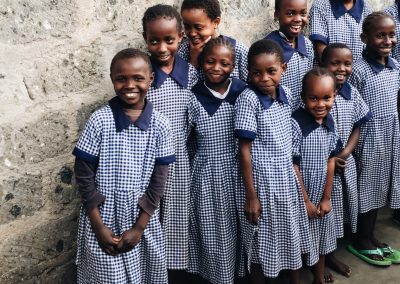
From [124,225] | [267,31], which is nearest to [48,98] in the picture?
[124,225]

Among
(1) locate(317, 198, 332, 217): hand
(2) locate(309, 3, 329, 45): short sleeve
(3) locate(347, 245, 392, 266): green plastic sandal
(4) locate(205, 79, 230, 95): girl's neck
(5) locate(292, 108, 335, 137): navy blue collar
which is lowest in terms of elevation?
(3) locate(347, 245, 392, 266): green plastic sandal

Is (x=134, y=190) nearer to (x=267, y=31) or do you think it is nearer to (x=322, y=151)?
(x=322, y=151)

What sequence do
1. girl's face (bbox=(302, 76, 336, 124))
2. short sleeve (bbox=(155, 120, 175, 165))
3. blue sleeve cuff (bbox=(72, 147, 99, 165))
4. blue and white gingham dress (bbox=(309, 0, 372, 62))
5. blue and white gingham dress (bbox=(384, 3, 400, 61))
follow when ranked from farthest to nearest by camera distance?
1. blue and white gingham dress (bbox=(384, 3, 400, 61))
2. blue and white gingham dress (bbox=(309, 0, 372, 62))
3. girl's face (bbox=(302, 76, 336, 124))
4. short sleeve (bbox=(155, 120, 175, 165))
5. blue sleeve cuff (bbox=(72, 147, 99, 165))

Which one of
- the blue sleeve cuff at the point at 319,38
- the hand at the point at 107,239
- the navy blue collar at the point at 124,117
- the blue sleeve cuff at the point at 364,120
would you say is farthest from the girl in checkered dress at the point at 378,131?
the hand at the point at 107,239

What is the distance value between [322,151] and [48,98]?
150 centimetres

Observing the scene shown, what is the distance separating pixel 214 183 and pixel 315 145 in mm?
607

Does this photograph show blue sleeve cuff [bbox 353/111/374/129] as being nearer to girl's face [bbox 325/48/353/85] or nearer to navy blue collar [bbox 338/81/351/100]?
navy blue collar [bbox 338/81/351/100]

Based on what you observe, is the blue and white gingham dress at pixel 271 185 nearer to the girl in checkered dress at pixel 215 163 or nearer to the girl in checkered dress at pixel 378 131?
the girl in checkered dress at pixel 215 163

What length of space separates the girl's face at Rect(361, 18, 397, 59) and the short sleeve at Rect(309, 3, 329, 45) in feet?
1.00

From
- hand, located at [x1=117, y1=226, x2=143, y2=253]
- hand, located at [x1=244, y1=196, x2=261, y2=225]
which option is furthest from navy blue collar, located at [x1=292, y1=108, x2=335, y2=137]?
hand, located at [x1=117, y1=226, x2=143, y2=253]

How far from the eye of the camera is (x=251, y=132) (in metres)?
2.65

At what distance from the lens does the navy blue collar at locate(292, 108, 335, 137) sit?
9.63ft

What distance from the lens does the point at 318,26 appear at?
3.54 metres

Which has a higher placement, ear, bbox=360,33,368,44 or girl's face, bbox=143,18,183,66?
girl's face, bbox=143,18,183,66
